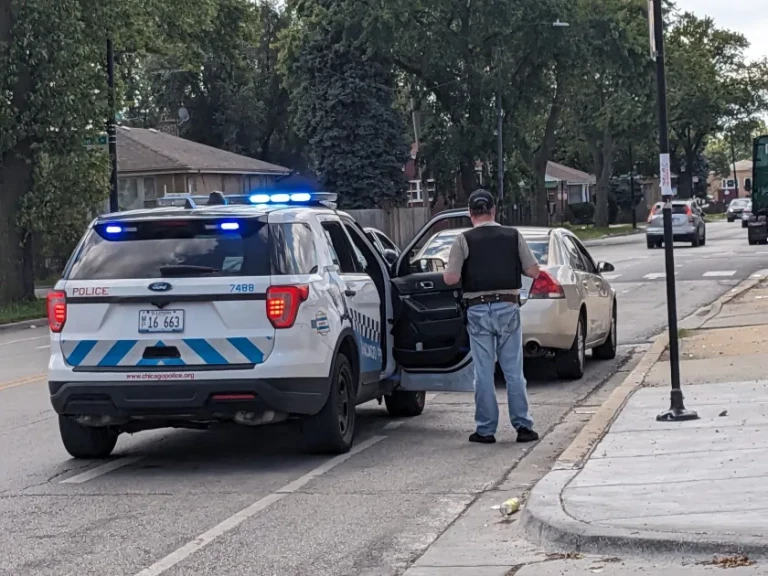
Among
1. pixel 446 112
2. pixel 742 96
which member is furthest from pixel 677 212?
pixel 742 96

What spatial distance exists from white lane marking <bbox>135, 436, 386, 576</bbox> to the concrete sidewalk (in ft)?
5.51

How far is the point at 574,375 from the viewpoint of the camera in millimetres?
14148

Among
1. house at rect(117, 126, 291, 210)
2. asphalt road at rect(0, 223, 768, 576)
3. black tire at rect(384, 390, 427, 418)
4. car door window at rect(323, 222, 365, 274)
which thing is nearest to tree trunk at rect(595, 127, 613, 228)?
house at rect(117, 126, 291, 210)

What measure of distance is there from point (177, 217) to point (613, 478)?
3561 mm

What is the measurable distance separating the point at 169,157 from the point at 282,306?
45062 millimetres

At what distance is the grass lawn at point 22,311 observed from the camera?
1123 inches

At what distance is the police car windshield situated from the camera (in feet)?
29.9

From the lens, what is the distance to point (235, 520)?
7688 mm

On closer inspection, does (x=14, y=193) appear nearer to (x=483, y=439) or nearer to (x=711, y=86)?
(x=483, y=439)

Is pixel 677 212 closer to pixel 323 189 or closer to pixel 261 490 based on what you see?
A: pixel 323 189

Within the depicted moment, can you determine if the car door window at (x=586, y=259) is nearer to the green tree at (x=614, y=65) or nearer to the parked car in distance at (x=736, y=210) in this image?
the green tree at (x=614, y=65)

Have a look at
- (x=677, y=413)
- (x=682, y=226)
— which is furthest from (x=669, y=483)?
(x=682, y=226)

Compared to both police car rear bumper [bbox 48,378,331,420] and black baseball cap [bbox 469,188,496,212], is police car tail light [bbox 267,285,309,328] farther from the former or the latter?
black baseball cap [bbox 469,188,496,212]

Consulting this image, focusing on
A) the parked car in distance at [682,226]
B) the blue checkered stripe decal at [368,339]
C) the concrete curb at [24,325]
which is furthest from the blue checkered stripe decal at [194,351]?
the parked car in distance at [682,226]
